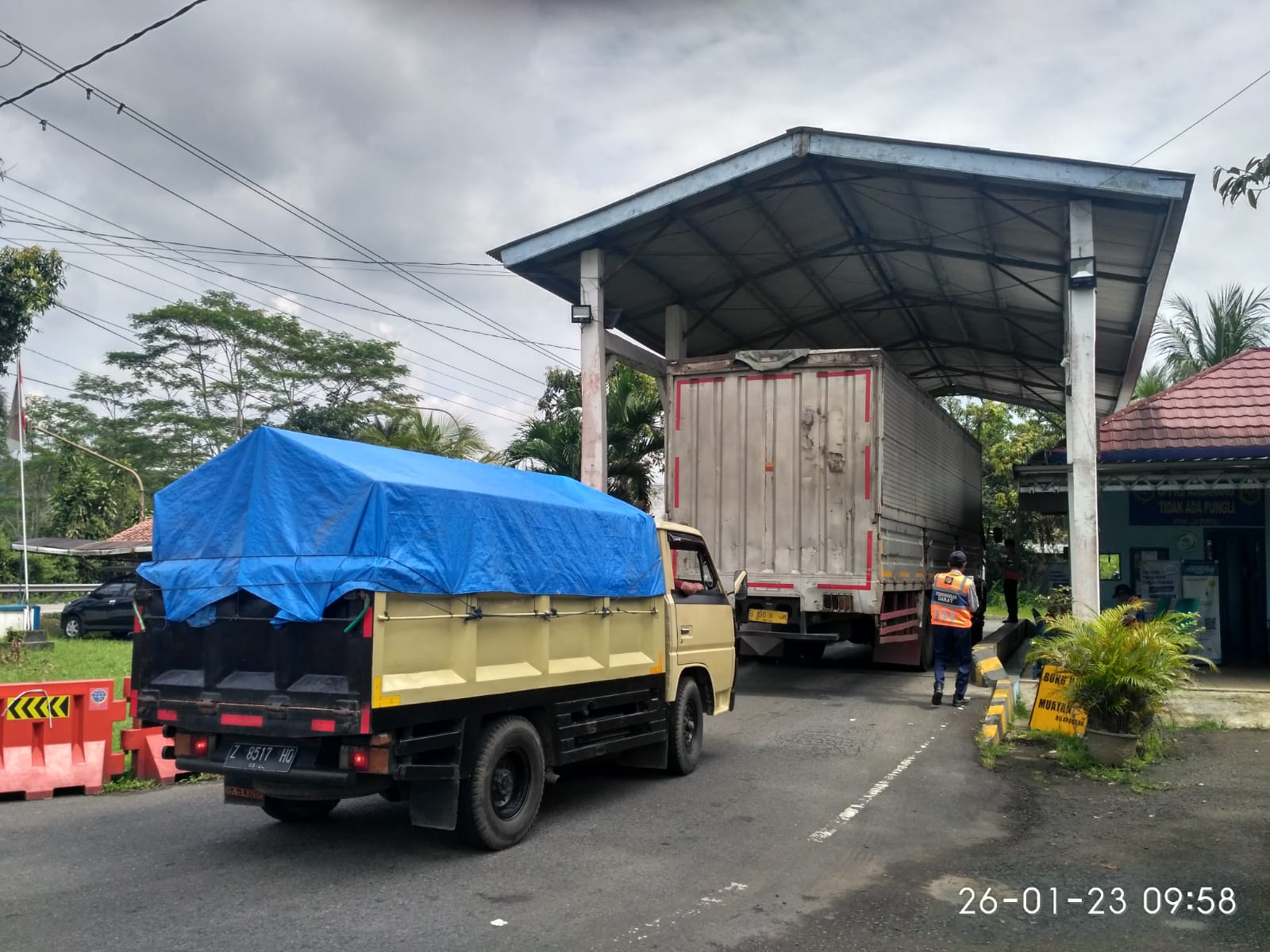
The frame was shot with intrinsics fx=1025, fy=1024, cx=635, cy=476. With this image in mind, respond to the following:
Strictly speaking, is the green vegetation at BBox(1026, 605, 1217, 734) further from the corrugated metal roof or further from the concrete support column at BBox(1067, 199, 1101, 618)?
the corrugated metal roof

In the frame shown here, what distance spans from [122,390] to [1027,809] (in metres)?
37.0

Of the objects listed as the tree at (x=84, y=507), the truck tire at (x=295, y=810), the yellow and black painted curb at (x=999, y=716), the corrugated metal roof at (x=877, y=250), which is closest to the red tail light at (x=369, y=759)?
the truck tire at (x=295, y=810)

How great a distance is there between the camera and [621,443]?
1948 centimetres

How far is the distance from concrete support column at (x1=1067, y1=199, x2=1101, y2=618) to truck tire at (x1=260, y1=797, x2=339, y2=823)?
358 inches

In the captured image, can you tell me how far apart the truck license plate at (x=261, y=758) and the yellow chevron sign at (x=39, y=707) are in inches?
122

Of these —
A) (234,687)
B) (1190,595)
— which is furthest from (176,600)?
(1190,595)

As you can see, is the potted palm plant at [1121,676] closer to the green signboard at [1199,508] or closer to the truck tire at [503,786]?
the truck tire at [503,786]

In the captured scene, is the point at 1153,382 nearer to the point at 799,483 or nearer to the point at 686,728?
the point at 799,483

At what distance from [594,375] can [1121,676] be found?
28.3ft

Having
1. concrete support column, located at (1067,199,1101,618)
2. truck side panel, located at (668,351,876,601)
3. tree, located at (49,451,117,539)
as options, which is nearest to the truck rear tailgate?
truck side panel, located at (668,351,876,601)

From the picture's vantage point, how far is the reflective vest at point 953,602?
11758 mm

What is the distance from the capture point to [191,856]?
6.14m

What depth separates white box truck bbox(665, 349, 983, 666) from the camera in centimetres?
1290

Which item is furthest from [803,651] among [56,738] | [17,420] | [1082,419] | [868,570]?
[17,420]
